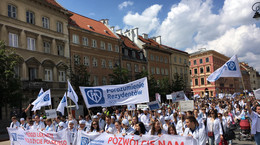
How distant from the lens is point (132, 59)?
1804 inches

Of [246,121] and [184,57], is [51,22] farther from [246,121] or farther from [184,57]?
[184,57]

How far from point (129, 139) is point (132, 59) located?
1523 inches

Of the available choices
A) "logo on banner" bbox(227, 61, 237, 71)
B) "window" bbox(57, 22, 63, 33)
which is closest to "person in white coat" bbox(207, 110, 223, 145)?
"logo on banner" bbox(227, 61, 237, 71)

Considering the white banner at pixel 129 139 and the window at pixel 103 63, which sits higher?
the window at pixel 103 63

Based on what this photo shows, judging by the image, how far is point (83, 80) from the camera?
30.1 metres

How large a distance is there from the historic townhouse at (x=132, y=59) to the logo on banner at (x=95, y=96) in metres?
33.0

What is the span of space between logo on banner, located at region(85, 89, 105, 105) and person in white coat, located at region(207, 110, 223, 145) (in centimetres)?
426

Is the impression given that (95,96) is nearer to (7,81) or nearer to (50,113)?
(50,113)

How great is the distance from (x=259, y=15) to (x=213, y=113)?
6297mm

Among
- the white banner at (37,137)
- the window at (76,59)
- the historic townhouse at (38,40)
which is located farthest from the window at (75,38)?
the white banner at (37,137)

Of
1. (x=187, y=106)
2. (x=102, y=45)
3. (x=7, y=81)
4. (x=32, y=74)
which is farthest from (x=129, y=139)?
(x=102, y=45)

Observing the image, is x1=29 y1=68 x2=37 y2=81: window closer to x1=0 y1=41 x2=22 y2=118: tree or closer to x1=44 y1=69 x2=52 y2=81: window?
x1=44 y1=69 x2=52 y2=81: window

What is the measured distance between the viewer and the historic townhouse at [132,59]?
44406 millimetres

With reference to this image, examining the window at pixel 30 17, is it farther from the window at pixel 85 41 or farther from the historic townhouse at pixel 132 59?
the historic townhouse at pixel 132 59
